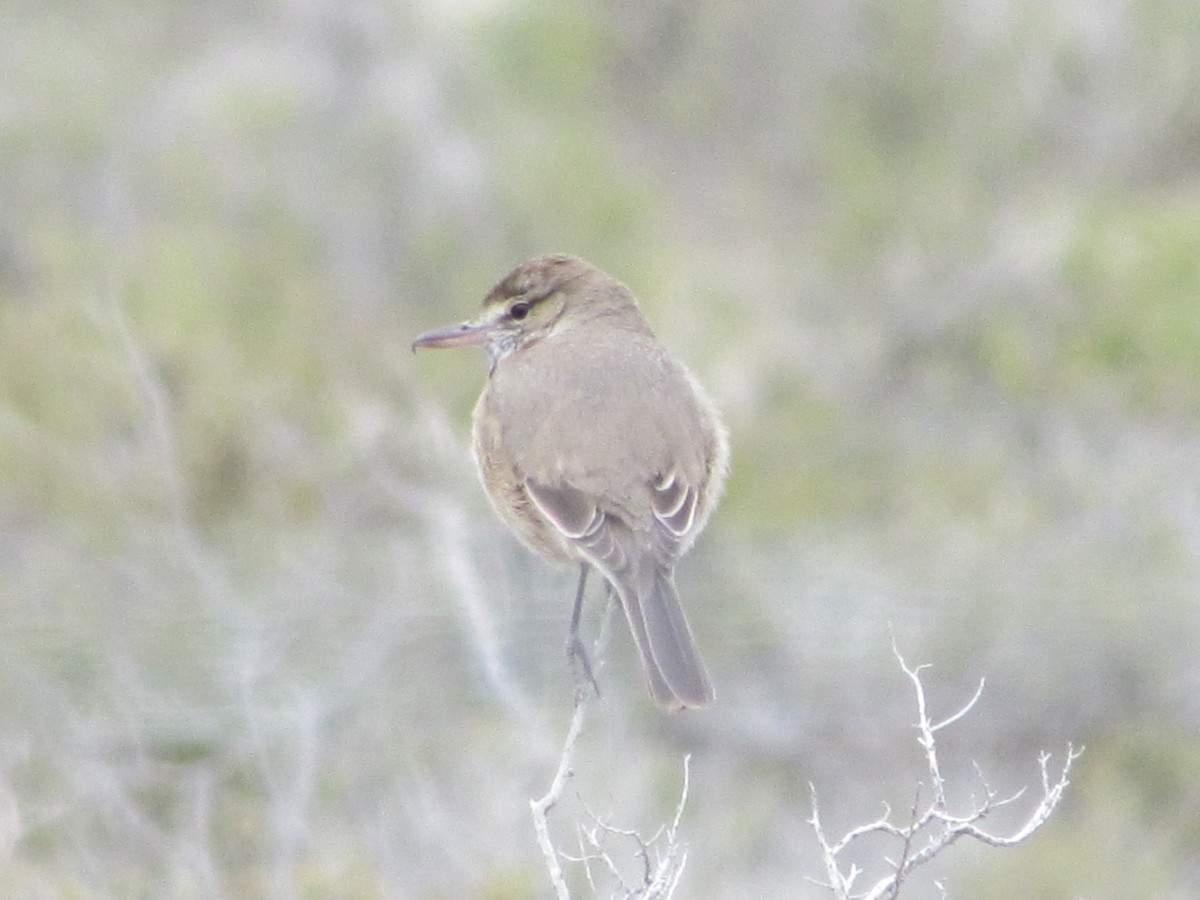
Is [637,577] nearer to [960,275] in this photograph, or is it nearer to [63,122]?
[960,275]

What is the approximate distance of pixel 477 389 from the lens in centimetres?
1114

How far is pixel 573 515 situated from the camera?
16.6 feet

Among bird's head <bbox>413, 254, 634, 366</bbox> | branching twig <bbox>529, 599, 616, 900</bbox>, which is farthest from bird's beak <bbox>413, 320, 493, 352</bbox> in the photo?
branching twig <bbox>529, 599, 616, 900</bbox>

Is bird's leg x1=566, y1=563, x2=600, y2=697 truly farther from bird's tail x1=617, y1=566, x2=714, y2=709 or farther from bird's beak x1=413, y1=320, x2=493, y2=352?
bird's beak x1=413, y1=320, x2=493, y2=352

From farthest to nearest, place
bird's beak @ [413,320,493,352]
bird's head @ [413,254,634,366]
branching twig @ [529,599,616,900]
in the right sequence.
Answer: bird's head @ [413,254,634,366], bird's beak @ [413,320,493,352], branching twig @ [529,599,616,900]

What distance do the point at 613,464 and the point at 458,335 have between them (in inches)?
29.6

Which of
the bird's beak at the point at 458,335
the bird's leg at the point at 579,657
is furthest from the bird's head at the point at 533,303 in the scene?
the bird's leg at the point at 579,657

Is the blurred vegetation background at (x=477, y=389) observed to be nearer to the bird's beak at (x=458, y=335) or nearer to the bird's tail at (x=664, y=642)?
the bird's beak at (x=458, y=335)

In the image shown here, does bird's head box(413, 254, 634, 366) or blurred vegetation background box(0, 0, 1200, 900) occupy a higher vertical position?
blurred vegetation background box(0, 0, 1200, 900)

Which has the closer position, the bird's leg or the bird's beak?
the bird's leg

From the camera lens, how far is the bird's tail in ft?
15.4

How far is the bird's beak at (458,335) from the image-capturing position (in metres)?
5.65

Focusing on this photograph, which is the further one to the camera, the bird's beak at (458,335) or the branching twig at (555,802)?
the bird's beak at (458,335)

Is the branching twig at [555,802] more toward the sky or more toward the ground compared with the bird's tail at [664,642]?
more toward the ground
